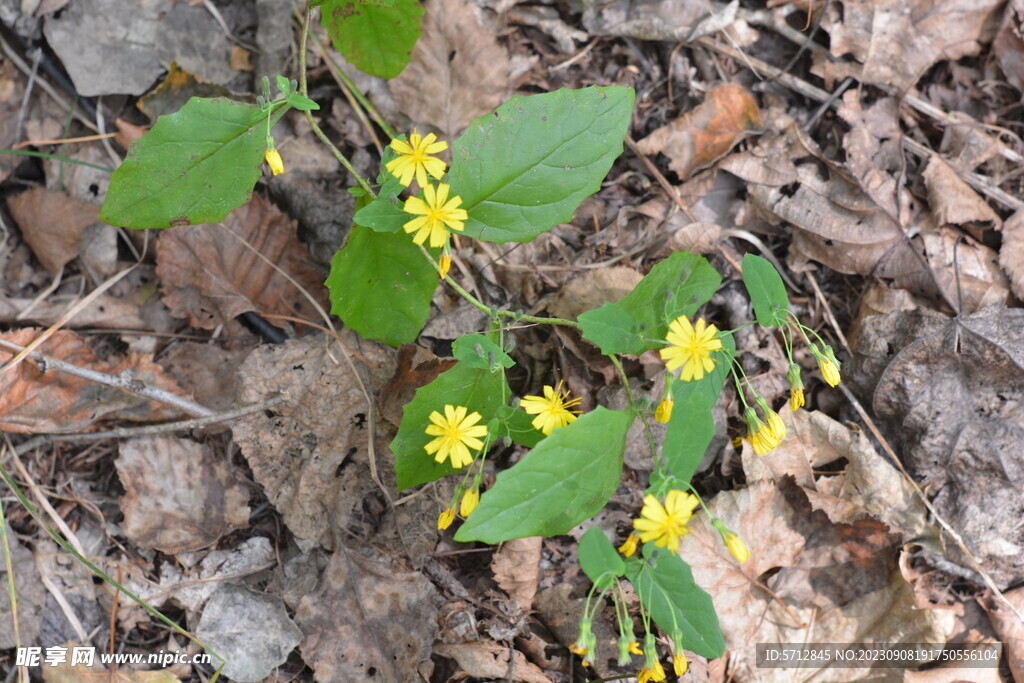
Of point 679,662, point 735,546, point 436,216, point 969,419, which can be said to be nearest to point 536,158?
point 436,216

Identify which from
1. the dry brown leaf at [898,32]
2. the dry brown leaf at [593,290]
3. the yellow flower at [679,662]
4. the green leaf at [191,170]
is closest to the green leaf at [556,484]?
the yellow flower at [679,662]

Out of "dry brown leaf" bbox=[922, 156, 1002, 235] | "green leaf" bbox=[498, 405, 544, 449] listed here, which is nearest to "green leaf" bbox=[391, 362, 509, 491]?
"green leaf" bbox=[498, 405, 544, 449]

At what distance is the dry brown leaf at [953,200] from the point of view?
3307 millimetres

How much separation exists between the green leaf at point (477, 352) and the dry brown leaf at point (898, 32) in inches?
101

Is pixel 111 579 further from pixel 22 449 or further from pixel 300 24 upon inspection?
pixel 300 24

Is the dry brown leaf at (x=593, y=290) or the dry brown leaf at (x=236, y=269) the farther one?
the dry brown leaf at (x=236, y=269)

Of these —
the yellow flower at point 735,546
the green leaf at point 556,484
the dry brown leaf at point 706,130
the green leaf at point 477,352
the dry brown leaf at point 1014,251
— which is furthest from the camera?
the dry brown leaf at point 706,130

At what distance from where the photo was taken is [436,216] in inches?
97.8

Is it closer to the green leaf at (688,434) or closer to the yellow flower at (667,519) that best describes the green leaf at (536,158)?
the green leaf at (688,434)

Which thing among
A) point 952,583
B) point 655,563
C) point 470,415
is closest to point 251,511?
point 470,415

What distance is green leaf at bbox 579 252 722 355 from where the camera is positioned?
2.39 m

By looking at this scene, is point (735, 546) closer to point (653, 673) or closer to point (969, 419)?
point (653, 673)

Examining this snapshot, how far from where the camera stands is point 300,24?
3480mm

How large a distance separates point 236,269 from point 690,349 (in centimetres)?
225
